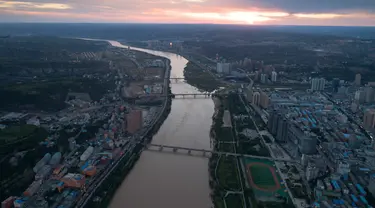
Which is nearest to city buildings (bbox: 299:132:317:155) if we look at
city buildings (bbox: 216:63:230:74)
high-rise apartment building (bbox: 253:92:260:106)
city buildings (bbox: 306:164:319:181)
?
city buildings (bbox: 306:164:319:181)

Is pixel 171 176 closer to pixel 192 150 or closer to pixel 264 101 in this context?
pixel 192 150

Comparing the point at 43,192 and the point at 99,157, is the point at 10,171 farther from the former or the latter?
the point at 99,157

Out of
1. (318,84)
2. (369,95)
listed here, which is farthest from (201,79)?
(369,95)

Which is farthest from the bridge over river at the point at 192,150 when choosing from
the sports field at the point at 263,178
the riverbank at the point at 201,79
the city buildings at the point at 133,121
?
the riverbank at the point at 201,79

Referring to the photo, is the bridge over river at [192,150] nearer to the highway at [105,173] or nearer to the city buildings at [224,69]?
the highway at [105,173]

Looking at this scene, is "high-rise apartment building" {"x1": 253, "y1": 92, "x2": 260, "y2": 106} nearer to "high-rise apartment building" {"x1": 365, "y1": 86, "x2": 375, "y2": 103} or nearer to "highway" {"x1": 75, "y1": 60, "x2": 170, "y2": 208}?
"highway" {"x1": 75, "y1": 60, "x2": 170, "y2": 208}
